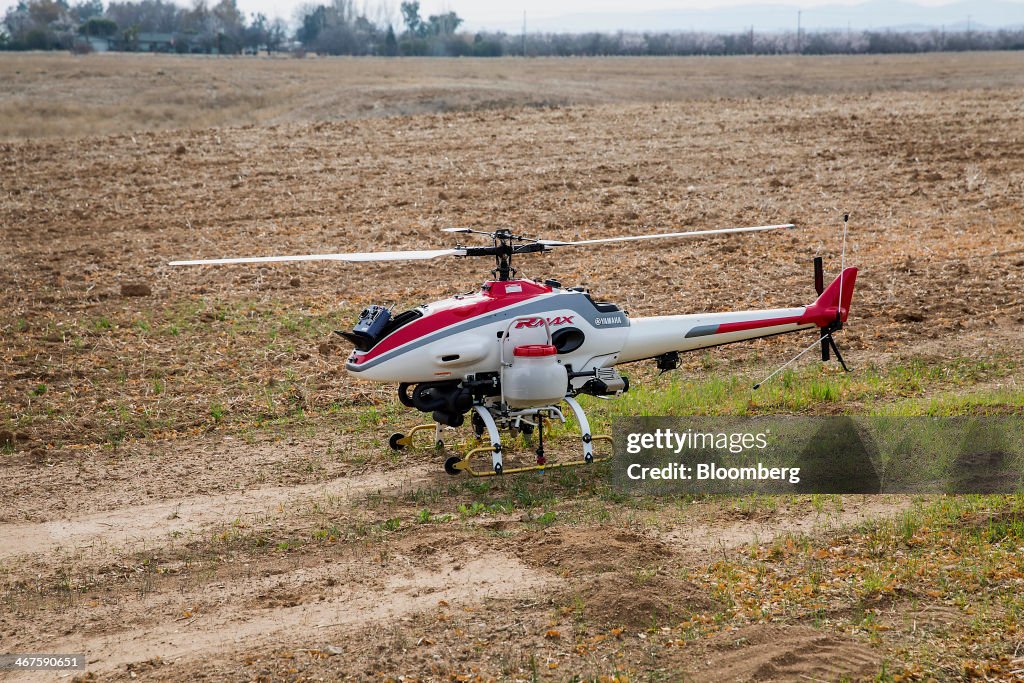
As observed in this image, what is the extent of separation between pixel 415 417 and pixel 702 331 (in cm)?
407

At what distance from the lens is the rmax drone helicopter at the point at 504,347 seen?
38.4ft

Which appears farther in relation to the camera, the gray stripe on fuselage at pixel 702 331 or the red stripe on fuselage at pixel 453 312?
the gray stripe on fuselage at pixel 702 331

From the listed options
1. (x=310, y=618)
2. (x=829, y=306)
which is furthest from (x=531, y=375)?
(x=829, y=306)

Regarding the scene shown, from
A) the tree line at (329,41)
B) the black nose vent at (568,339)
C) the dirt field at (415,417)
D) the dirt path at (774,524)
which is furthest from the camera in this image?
the tree line at (329,41)

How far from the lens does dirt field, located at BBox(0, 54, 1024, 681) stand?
8.73 metres

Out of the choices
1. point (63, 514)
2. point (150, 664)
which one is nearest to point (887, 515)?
point (150, 664)

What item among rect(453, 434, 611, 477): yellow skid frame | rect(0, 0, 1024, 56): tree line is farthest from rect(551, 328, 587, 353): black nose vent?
rect(0, 0, 1024, 56): tree line

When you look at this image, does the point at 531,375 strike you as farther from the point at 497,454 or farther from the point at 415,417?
the point at 415,417

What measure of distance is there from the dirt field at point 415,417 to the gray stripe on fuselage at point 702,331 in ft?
4.46

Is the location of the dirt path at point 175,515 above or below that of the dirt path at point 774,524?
below

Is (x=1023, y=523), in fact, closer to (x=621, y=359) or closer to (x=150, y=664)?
(x=621, y=359)

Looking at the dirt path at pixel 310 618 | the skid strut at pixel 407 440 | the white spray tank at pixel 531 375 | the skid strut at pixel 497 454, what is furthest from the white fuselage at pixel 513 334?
the dirt path at pixel 310 618

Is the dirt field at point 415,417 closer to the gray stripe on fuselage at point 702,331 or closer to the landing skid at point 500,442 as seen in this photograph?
the landing skid at point 500,442

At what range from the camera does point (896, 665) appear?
803 cm
